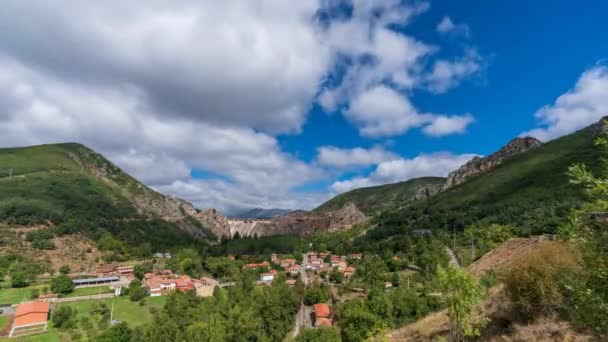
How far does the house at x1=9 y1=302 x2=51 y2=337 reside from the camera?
178 ft

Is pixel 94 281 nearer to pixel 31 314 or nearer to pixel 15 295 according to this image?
pixel 15 295

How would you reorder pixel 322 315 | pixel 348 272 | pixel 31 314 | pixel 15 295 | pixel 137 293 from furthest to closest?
pixel 348 272, pixel 137 293, pixel 15 295, pixel 31 314, pixel 322 315

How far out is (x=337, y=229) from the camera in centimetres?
19512

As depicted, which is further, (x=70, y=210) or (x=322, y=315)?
(x=70, y=210)

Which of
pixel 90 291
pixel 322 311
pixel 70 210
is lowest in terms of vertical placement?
pixel 322 311

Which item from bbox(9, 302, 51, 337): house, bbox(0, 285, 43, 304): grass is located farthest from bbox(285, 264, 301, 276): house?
bbox(0, 285, 43, 304): grass

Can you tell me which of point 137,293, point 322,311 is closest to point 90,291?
point 137,293

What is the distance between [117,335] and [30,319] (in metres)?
27.4

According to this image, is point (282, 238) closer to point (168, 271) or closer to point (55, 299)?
point (168, 271)

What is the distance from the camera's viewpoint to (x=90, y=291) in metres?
80.3

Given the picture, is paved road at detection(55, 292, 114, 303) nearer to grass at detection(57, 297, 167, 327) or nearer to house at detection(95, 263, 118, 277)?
grass at detection(57, 297, 167, 327)

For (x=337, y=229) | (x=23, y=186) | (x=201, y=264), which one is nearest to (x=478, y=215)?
Answer: (x=337, y=229)

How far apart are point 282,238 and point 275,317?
113 m

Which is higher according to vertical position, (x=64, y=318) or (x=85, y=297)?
(x=85, y=297)
